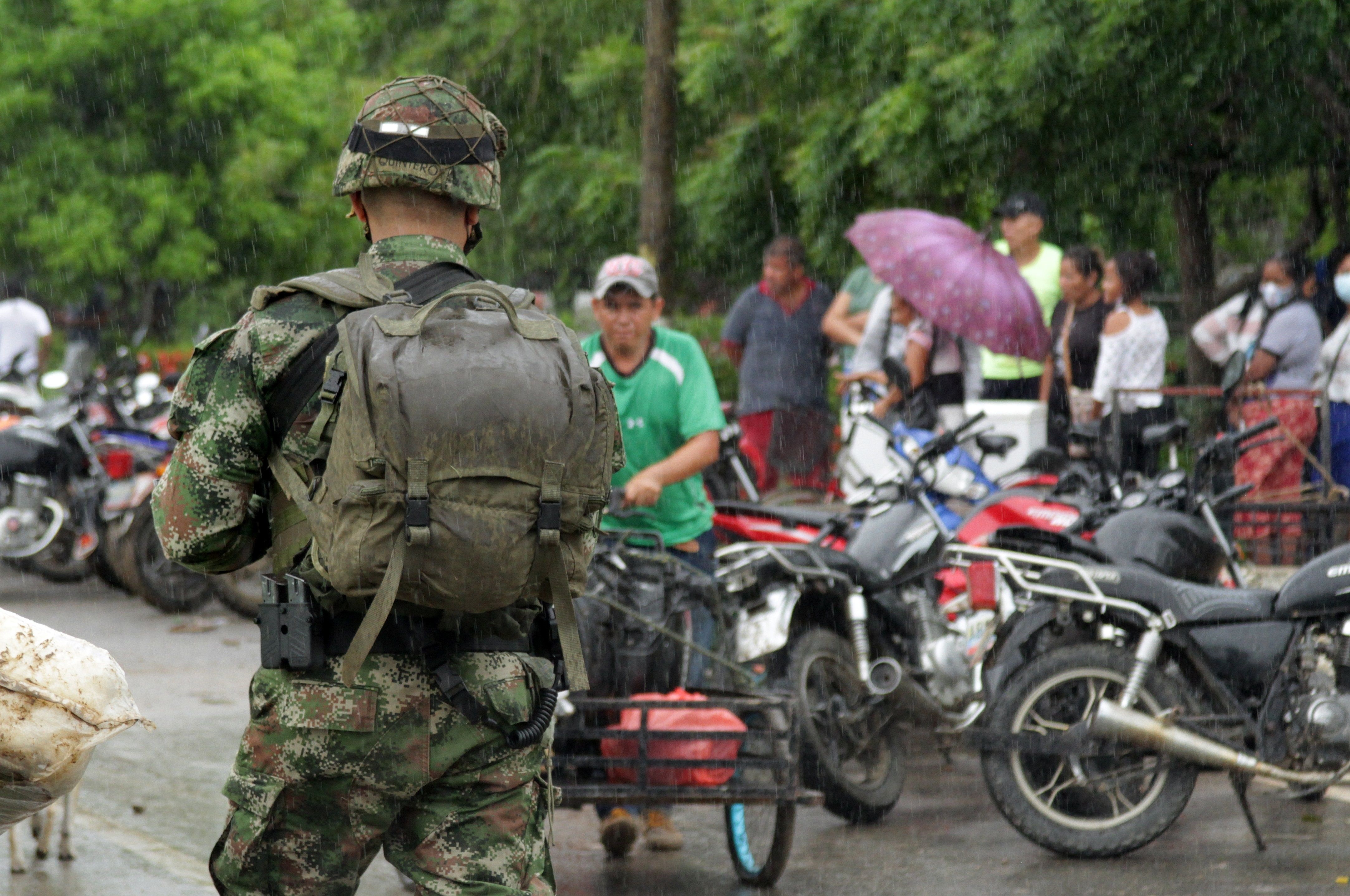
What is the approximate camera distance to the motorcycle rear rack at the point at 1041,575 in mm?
6043

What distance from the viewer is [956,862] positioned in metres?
6.06

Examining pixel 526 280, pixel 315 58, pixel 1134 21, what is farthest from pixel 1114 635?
pixel 315 58

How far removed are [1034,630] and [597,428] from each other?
357 cm

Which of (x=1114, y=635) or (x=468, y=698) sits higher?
(x=468, y=698)

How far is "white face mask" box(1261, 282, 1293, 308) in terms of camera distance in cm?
1151

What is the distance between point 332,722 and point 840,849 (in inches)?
141

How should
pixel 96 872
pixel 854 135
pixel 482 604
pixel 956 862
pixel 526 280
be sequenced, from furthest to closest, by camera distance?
pixel 526 280, pixel 854 135, pixel 956 862, pixel 96 872, pixel 482 604

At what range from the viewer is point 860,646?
6.52 meters

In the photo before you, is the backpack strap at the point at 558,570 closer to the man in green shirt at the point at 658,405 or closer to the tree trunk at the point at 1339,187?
the man in green shirt at the point at 658,405

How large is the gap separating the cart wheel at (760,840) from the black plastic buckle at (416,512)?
3.04 meters

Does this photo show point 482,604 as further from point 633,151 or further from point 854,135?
point 633,151

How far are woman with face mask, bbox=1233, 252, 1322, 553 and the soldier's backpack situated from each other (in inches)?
257

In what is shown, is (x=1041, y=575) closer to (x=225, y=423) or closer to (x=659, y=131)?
(x=225, y=423)

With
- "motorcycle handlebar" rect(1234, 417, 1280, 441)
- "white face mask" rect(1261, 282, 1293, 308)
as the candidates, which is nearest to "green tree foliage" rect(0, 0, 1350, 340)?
"white face mask" rect(1261, 282, 1293, 308)
